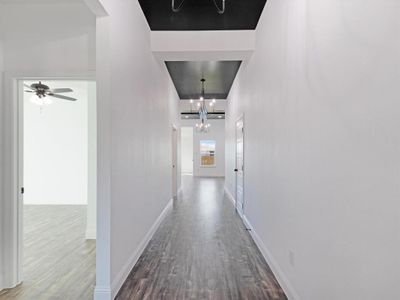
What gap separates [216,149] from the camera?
1300cm

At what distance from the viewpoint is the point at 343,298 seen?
4.56ft

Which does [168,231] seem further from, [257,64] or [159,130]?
[257,64]

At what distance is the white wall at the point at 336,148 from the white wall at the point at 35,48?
7.33 feet

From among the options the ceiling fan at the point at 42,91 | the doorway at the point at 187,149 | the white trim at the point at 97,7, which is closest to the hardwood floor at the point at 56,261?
the ceiling fan at the point at 42,91

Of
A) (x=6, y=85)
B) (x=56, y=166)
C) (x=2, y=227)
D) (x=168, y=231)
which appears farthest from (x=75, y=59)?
(x=56, y=166)

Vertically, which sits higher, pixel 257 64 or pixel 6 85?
pixel 257 64

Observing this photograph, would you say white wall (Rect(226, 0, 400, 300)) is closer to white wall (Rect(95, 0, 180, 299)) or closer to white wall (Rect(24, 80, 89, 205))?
white wall (Rect(95, 0, 180, 299))

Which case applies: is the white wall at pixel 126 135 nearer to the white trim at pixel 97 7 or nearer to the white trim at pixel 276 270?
the white trim at pixel 97 7

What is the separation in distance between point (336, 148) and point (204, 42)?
304cm

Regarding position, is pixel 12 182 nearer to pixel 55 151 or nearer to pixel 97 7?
pixel 97 7

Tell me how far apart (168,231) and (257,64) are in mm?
3111

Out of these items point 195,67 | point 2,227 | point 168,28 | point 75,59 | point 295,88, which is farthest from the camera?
point 195,67

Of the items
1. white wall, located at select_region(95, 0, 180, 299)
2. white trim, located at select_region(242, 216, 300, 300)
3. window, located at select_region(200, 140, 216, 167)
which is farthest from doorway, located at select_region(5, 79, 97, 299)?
window, located at select_region(200, 140, 216, 167)

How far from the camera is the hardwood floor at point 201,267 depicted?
236cm
